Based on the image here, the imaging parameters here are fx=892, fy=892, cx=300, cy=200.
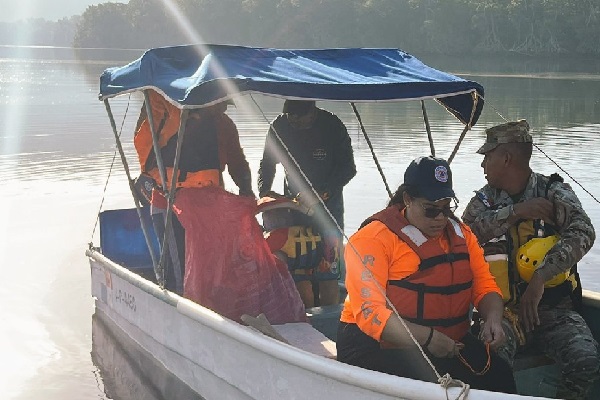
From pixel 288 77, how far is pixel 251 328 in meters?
1.45

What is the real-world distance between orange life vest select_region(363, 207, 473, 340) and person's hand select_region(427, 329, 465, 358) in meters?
0.14

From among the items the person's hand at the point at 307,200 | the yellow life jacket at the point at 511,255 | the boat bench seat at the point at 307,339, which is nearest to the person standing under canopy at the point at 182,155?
the person's hand at the point at 307,200

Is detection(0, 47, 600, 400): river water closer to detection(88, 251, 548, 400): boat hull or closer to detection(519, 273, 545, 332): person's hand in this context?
detection(88, 251, 548, 400): boat hull

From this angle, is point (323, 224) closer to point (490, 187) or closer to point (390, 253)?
point (490, 187)

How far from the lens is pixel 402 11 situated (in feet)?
256

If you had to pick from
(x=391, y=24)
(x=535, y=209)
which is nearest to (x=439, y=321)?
(x=535, y=209)

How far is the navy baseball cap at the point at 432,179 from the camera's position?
3.92 meters

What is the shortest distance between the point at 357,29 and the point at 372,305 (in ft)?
249

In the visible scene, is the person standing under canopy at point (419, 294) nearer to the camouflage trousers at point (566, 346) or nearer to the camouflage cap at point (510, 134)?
the camouflage trousers at point (566, 346)

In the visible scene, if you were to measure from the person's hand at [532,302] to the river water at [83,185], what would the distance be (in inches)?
66.4

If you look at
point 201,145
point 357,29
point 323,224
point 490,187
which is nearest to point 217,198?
point 201,145

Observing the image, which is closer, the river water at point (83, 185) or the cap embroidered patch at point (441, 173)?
the cap embroidered patch at point (441, 173)

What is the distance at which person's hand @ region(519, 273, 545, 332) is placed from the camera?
4652 mm

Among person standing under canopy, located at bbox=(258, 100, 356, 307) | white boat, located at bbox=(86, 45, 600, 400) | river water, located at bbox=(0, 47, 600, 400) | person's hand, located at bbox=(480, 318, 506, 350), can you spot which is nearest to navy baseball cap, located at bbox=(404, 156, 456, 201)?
person's hand, located at bbox=(480, 318, 506, 350)
